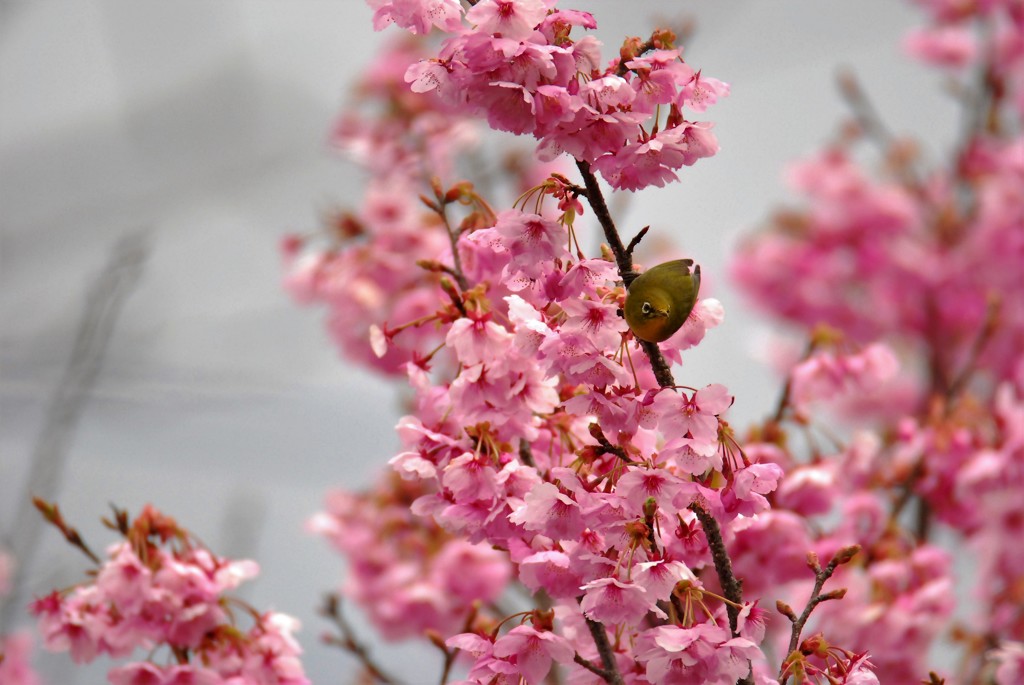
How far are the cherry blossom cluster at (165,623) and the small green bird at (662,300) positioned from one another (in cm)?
42

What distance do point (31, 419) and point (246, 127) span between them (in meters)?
0.42

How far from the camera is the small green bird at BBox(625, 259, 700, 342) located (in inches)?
22.1

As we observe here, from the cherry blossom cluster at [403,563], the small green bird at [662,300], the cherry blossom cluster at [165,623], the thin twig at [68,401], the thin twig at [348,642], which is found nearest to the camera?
the small green bird at [662,300]

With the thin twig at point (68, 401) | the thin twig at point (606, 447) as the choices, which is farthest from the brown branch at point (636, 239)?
the thin twig at point (68, 401)

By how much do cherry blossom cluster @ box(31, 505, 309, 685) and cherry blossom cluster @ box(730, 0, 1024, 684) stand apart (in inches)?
18.1

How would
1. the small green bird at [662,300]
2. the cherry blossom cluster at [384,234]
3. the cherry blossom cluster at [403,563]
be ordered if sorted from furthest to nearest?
1. the cherry blossom cluster at [384,234]
2. the cherry blossom cluster at [403,563]
3. the small green bird at [662,300]

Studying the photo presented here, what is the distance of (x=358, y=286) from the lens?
155cm

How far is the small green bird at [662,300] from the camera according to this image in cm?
56

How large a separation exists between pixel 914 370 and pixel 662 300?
2.07 meters

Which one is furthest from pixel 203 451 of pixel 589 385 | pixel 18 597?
pixel 589 385

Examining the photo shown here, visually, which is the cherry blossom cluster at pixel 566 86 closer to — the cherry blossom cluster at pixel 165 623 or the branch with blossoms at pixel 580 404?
the branch with blossoms at pixel 580 404

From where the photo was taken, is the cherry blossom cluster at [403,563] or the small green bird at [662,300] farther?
the cherry blossom cluster at [403,563]

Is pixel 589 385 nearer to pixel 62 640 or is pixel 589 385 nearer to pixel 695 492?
pixel 695 492

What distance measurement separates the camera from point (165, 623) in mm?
794
